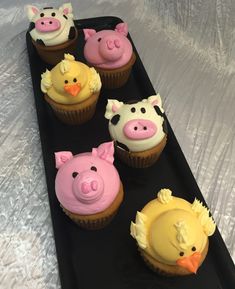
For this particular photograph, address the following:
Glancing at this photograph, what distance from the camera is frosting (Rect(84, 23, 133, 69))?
1.43m

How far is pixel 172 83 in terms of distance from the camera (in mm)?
1677

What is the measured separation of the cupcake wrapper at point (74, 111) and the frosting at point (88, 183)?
0.90ft

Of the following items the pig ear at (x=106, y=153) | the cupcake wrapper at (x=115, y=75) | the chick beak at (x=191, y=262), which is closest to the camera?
the chick beak at (x=191, y=262)

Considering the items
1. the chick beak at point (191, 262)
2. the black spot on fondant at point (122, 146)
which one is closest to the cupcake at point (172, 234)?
the chick beak at point (191, 262)

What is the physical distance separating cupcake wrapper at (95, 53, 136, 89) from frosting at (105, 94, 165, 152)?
0.87 feet

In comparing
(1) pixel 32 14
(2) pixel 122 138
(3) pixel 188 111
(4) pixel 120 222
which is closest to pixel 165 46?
(3) pixel 188 111

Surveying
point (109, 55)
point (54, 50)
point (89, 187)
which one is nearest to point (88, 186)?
point (89, 187)

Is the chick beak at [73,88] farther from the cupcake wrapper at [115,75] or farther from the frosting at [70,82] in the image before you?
the cupcake wrapper at [115,75]

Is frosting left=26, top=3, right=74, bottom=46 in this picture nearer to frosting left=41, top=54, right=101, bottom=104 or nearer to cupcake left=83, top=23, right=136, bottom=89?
cupcake left=83, top=23, right=136, bottom=89

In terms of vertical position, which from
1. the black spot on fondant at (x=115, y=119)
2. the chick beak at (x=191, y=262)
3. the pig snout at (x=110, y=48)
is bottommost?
the chick beak at (x=191, y=262)

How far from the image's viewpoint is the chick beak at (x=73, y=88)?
1308 mm

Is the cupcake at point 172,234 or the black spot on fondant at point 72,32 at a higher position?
the black spot on fondant at point 72,32

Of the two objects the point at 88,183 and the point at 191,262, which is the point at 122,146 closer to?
the point at 88,183

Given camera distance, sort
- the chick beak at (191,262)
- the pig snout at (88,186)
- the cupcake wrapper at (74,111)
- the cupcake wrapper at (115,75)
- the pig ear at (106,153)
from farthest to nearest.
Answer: the cupcake wrapper at (115,75) → the cupcake wrapper at (74,111) → the pig ear at (106,153) → the pig snout at (88,186) → the chick beak at (191,262)
